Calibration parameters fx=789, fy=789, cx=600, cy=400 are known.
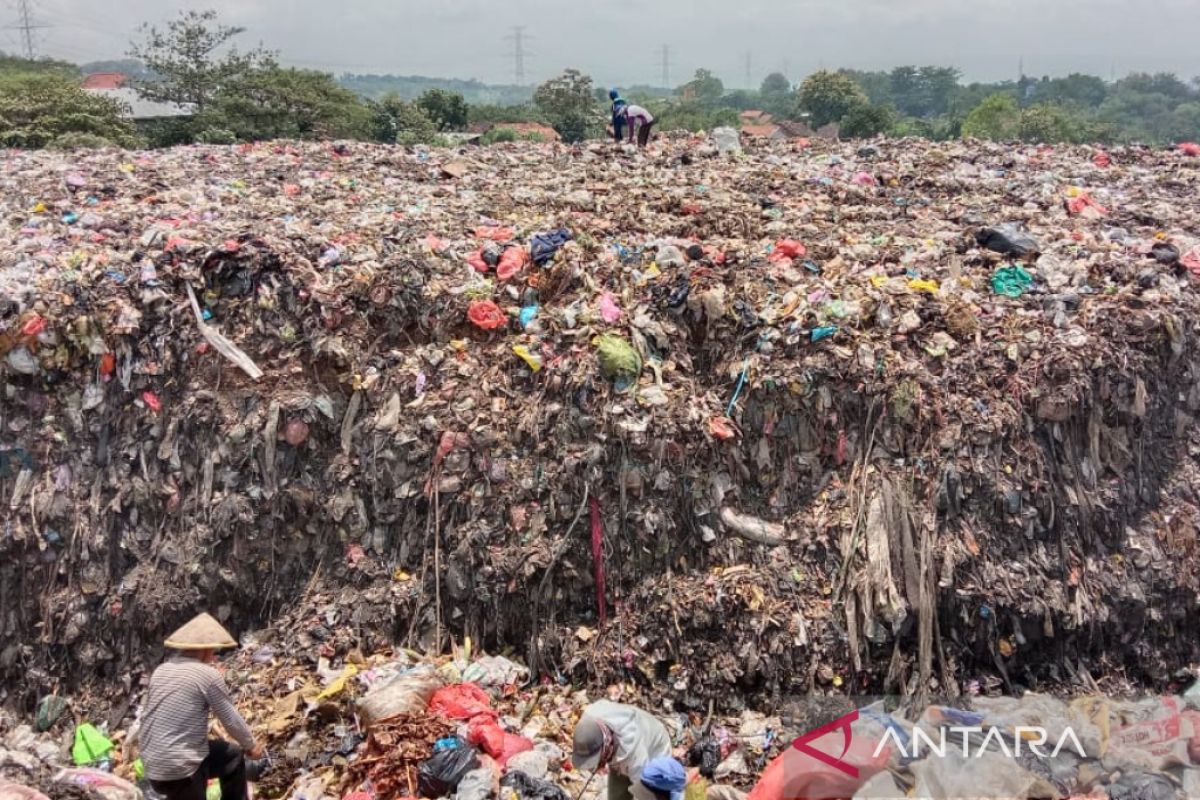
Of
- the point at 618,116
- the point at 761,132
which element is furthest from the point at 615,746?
the point at 761,132

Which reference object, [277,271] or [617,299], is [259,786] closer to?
[277,271]

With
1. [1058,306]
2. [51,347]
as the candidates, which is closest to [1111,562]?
[1058,306]

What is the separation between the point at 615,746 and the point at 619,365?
221cm

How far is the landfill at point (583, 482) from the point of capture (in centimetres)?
435

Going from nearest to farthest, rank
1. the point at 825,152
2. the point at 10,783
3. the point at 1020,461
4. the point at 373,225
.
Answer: the point at 10,783
the point at 1020,461
the point at 373,225
the point at 825,152

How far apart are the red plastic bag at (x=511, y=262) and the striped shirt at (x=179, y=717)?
3.09m

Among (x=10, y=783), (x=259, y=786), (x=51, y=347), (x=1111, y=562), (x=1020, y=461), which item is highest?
(x=51, y=347)

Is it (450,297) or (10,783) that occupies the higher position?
(450,297)

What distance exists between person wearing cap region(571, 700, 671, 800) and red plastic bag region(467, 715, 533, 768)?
29.5 inches

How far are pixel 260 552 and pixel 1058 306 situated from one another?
514cm

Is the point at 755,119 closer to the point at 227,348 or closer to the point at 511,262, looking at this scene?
the point at 511,262

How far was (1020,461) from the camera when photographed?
4.50 m

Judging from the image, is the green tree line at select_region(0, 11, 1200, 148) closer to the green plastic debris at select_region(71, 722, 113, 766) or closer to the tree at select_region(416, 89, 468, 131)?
the tree at select_region(416, 89, 468, 131)

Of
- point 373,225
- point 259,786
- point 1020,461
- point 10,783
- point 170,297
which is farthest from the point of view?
point 373,225
